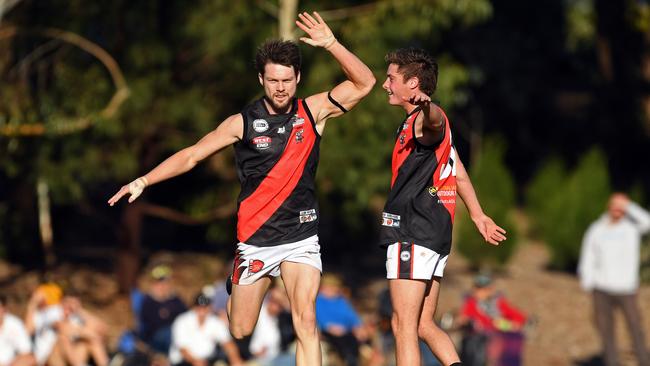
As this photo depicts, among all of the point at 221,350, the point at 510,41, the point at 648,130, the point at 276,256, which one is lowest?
the point at 221,350

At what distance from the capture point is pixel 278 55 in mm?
8008

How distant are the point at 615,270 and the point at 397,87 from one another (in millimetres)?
9005

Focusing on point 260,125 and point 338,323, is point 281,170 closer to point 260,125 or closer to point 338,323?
point 260,125

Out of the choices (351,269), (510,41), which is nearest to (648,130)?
(510,41)

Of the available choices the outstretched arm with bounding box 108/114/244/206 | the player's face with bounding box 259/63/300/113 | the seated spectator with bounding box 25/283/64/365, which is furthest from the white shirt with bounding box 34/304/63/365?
the player's face with bounding box 259/63/300/113

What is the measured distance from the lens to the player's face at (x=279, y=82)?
8008 mm

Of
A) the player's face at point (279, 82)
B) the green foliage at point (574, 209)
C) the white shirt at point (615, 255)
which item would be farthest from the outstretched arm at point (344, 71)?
the green foliage at point (574, 209)

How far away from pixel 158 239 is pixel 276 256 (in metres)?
17.4

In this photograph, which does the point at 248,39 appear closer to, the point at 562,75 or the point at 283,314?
the point at 283,314

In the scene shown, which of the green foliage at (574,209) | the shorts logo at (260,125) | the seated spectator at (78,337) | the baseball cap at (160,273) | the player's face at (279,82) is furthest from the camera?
the green foliage at (574,209)

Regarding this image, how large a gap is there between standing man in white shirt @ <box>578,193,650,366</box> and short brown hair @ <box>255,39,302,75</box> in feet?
28.7

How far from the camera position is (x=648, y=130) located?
30656 mm

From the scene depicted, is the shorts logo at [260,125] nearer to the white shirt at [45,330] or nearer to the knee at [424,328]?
the knee at [424,328]

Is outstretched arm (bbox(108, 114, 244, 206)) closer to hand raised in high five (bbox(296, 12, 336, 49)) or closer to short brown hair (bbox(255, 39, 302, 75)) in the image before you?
short brown hair (bbox(255, 39, 302, 75))
